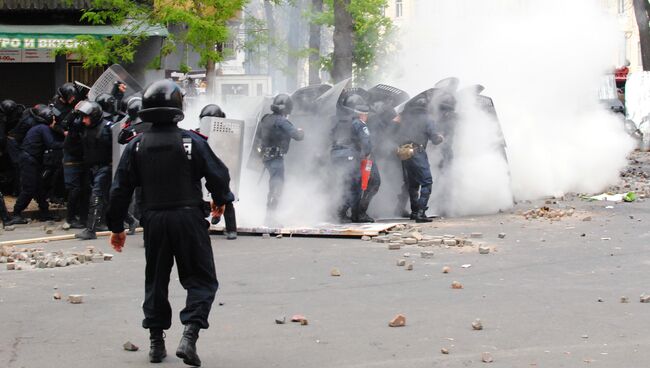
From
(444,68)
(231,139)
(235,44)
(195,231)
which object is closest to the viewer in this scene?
(195,231)

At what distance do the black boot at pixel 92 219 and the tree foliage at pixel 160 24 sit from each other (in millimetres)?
5680

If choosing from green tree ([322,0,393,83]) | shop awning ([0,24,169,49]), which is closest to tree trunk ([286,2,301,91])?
green tree ([322,0,393,83])

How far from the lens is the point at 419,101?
1459 centimetres

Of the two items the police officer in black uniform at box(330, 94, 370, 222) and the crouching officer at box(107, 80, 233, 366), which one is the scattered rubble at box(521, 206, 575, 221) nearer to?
the police officer in black uniform at box(330, 94, 370, 222)

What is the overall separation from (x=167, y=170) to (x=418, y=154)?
8155 mm

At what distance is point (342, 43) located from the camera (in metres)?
20.5

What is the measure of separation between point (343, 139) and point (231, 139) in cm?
156

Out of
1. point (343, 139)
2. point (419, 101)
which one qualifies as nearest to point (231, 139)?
point (343, 139)

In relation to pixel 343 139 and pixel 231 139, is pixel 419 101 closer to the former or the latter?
pixel 343 139

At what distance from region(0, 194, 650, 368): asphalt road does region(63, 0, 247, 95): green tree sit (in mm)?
6496

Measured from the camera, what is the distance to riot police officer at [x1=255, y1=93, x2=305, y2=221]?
13.5 metres

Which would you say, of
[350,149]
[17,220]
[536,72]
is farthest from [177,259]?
[536,72]

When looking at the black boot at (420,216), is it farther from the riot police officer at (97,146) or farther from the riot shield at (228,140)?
the riot police officer at (97,146)

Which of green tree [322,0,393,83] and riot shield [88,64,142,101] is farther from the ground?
green tree [322,0,393,83]
